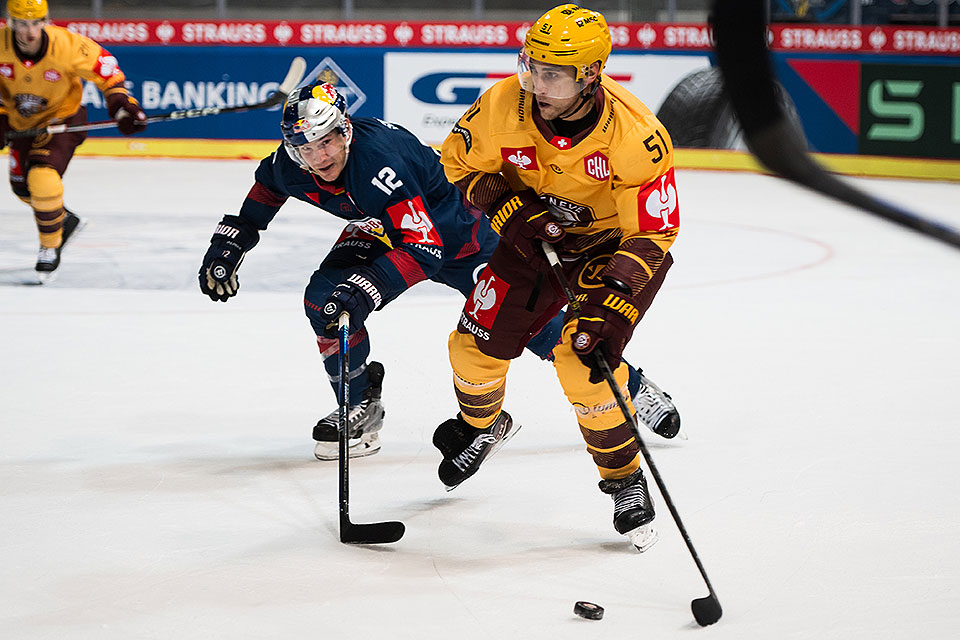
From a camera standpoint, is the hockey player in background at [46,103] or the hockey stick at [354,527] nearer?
the hockey stick at [354,527]

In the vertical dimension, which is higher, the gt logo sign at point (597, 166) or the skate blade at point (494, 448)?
the gt logo sign at point (597, 166)

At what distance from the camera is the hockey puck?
2.39 metres

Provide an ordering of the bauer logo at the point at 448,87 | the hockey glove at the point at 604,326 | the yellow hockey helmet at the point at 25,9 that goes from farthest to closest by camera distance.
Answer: the bauer logo at the point at 448,87
the yellow hockey helmet at the point at 25,9
the hockey glove at the point at 604,326

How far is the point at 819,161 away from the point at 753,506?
2.59 m


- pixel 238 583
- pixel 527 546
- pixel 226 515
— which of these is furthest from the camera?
pixel 226 515

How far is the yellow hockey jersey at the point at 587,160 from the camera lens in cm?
273

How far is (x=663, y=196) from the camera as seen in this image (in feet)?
9.03

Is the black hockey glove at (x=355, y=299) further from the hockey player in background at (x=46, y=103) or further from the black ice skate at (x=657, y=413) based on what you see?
the hockey player in background at (x=46, y=103)

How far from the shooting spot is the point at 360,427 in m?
3.64

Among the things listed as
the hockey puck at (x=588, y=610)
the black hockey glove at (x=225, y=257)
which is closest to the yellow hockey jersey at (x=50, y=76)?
the black hockey glove at (x=225, y=257)

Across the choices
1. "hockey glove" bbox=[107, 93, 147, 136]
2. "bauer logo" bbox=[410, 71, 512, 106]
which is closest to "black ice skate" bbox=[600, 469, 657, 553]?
"hockey glove" bbox=[107, 93, 147, 136]

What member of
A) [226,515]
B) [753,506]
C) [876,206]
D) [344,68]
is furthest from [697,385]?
[344,68]

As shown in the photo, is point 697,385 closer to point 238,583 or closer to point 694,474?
point 694,474

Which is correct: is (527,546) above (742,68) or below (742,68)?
below
